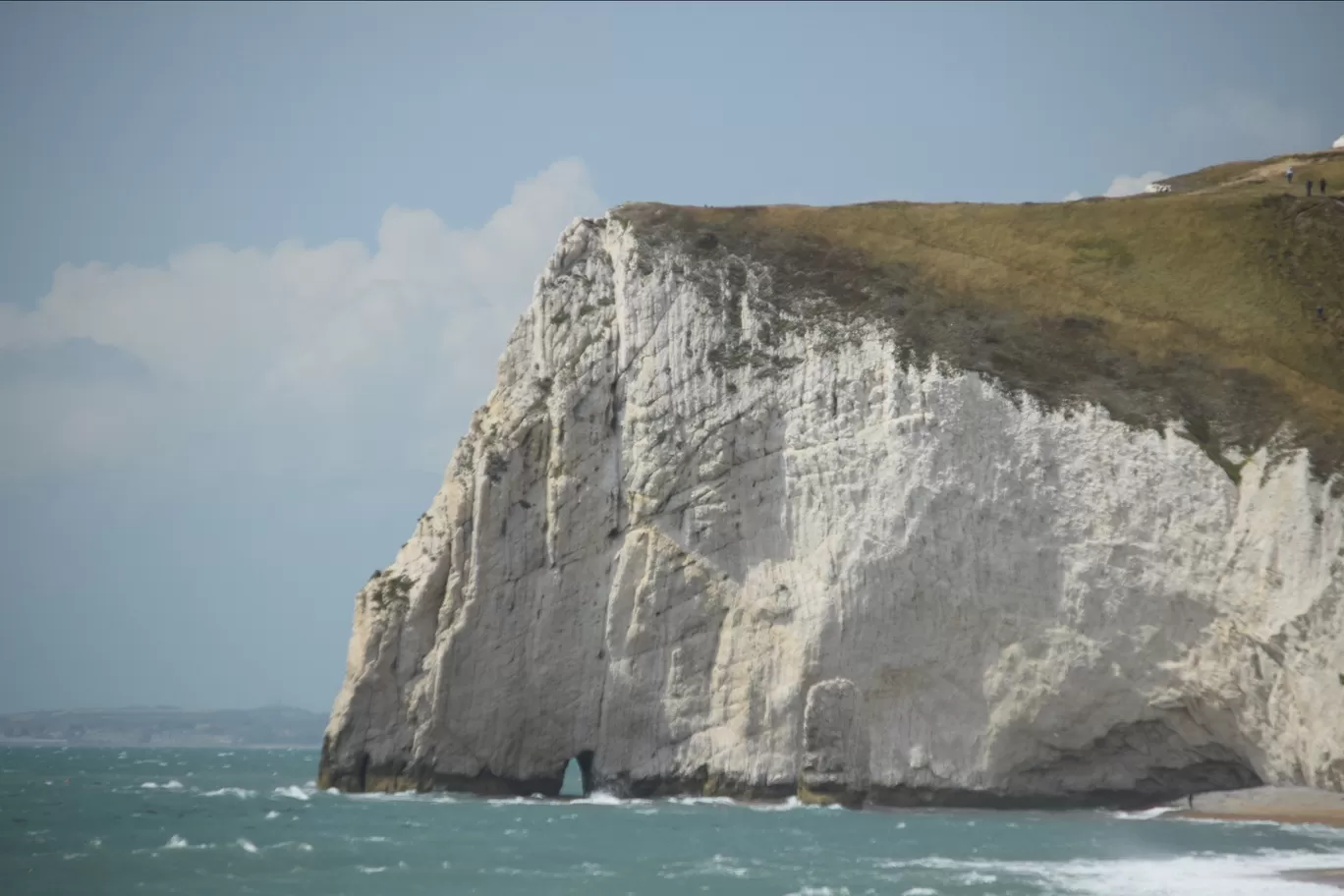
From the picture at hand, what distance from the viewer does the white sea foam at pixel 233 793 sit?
2132 inches

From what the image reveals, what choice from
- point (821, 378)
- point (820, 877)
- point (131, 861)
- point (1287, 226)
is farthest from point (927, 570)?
point (131, 861)

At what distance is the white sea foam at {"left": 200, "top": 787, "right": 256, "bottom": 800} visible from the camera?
5415cm

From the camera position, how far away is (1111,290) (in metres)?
50.6

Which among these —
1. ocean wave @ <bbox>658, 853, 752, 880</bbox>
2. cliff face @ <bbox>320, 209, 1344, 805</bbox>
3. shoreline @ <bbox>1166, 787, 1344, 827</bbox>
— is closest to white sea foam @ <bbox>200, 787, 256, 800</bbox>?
cliff face @ <bbox>320, 209, 1344, 805</bbox>

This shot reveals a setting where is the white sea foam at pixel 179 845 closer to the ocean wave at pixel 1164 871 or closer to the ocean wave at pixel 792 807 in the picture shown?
the ocean wave at pixel 792 807

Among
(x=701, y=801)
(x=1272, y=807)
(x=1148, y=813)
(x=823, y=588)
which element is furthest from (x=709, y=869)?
(x=1272, y=807)

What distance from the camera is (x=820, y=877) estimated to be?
3070 cm

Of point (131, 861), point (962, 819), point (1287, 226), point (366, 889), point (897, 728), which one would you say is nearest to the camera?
point (366, 889)

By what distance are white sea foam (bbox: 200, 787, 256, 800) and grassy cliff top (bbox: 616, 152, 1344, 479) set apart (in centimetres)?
2490

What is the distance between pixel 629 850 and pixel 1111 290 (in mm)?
26697

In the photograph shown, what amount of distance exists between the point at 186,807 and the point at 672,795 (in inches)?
631

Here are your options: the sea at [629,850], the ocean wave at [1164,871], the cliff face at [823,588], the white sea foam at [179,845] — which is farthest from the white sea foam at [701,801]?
the white sea foam at [179,845]

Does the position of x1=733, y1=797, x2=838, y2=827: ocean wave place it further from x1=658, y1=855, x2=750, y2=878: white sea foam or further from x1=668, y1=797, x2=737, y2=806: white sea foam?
x1=658, y1=855, x2=750, y2=878: white sea foam

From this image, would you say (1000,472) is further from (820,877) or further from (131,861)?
(131,861)
